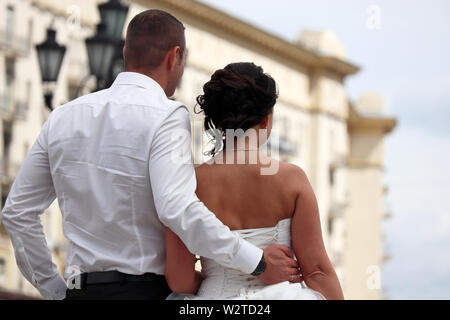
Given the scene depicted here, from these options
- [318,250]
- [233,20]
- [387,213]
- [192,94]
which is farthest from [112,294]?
[387,213]

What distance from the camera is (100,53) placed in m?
10.4

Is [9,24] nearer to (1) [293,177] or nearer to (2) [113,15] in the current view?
(2) [113,15]

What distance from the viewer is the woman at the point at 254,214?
3.67 metres

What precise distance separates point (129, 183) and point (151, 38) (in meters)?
0.53

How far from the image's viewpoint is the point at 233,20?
50219mm

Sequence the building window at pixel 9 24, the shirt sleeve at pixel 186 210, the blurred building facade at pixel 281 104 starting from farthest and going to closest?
the blurred building facade at pixel 281 104 → the building window at pixel 9 24 → the shirt sleeve at pixel 186 210

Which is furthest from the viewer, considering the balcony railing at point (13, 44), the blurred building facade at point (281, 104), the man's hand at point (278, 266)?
the blurred building facade at point (281, 104)

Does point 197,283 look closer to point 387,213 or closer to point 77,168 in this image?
point 77,168

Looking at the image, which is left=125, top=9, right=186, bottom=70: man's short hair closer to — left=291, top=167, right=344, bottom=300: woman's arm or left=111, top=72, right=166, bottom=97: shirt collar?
left=111, top=72, right=166, bottom=97: shirt collar

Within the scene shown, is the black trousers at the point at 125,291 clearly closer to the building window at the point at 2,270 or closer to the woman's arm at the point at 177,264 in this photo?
the woman's arm at the point at 177,264

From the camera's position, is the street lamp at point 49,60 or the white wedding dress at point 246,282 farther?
the street lamp at point 49,60

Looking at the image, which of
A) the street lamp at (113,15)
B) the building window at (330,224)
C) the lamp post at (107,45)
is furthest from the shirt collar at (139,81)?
the building window at (330,224)

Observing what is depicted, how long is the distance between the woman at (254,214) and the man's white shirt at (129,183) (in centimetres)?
9
